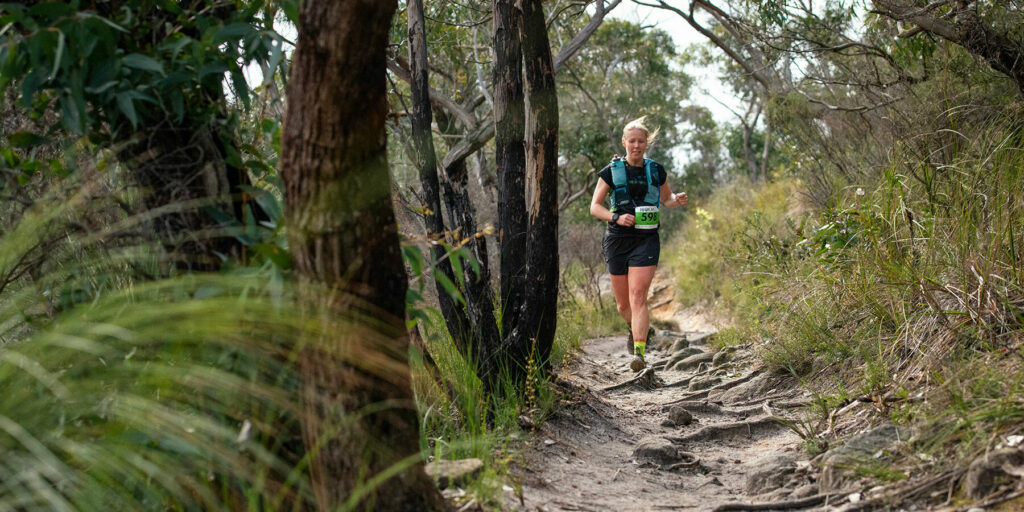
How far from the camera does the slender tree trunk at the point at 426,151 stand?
176 inches

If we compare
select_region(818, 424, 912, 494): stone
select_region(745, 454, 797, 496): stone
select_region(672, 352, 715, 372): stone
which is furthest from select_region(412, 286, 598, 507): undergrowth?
select_region(672, 352, 715, 372): stone

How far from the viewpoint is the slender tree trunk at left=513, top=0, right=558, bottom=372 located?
14.5 ft

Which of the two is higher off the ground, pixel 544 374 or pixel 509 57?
pixel 509 57

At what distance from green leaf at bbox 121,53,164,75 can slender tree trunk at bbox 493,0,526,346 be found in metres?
2.48

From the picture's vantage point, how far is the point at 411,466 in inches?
91.0

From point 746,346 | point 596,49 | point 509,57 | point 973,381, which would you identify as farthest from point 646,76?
point 973,381

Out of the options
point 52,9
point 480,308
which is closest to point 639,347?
point 480,308

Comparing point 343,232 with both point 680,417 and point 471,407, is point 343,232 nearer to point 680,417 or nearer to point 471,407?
point 471,407

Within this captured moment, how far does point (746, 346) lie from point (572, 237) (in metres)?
8.27

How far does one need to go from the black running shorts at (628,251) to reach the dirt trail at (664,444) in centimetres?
88

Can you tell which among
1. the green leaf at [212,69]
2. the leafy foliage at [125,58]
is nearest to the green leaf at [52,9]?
the leafy foliage at [125,58]

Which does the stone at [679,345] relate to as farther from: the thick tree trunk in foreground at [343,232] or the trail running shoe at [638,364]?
the thick tree trunk in foreground at [343,232]

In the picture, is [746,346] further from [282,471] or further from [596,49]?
[596,49]

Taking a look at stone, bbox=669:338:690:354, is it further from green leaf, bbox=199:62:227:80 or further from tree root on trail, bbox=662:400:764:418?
green leaf, bbox=199:62:227:80
